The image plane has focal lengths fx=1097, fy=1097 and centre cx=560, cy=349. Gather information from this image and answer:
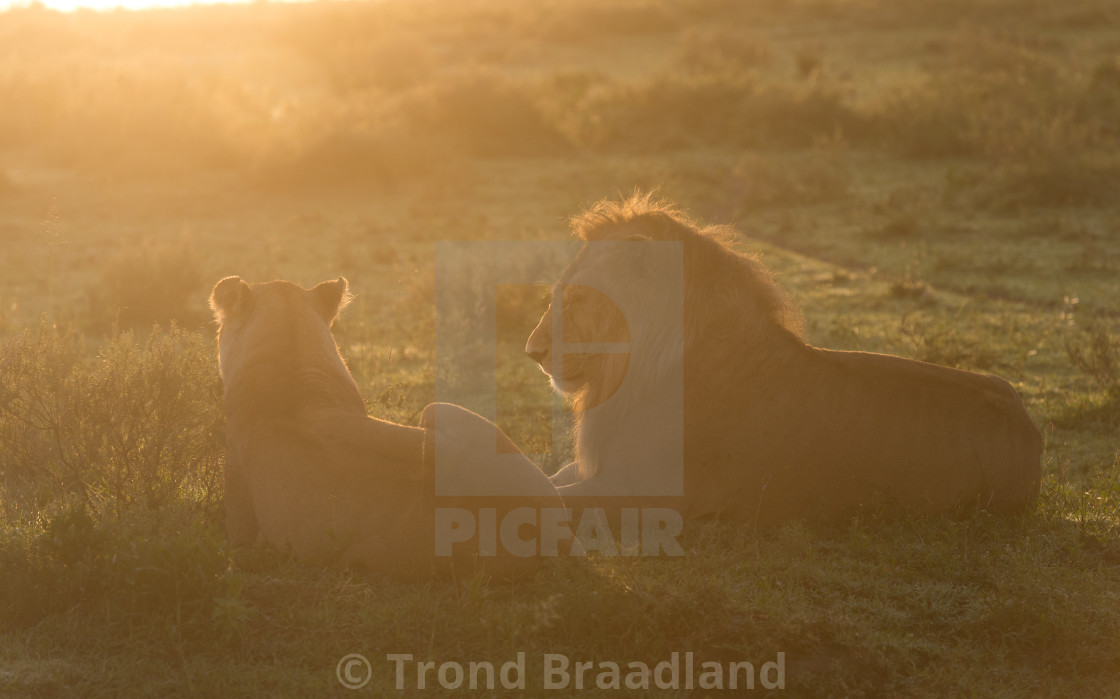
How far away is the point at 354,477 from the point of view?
178 inches

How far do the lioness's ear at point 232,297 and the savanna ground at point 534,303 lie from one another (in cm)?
69

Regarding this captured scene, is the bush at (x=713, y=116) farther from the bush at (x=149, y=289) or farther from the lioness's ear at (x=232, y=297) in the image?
Answer: the lioness's ear at (x=232, y=297)

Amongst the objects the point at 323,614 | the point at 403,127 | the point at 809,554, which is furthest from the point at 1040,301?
the point at 403,127

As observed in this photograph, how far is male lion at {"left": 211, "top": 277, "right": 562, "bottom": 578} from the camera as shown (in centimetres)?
451

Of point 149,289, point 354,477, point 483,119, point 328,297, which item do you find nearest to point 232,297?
point 328,297

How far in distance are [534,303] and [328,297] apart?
600 centimetres

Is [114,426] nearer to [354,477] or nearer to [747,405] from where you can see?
[354,477]

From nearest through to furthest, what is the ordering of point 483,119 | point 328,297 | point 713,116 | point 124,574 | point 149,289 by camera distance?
point 124,574
point 328,297
point 149,289
point 483,119
point 713,116

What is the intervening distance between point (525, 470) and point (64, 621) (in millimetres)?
1944

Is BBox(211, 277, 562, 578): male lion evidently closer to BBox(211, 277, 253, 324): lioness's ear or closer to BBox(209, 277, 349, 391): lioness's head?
BBox(209, 277, 349, 391): lioness's head

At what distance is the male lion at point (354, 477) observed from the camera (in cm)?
451

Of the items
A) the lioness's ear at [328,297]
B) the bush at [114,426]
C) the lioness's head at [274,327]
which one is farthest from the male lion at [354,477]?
the bush at [114,426]

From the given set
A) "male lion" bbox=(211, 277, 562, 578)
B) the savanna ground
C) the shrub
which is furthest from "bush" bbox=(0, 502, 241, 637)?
the shrub

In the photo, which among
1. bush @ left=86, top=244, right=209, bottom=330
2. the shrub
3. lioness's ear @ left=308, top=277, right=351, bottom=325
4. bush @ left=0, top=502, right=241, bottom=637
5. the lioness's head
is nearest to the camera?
bush @ left=0, top=502, right=241, bottom=637
